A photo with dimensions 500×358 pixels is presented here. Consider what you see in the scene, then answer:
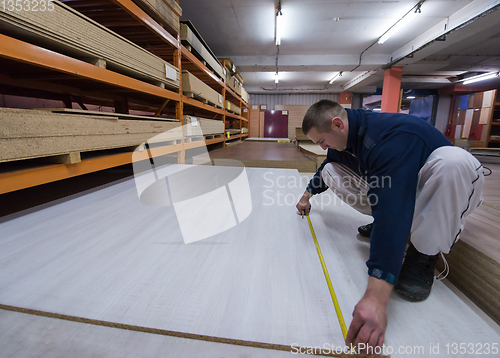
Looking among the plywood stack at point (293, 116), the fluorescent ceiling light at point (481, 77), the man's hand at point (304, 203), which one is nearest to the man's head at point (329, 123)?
the man's hand at point (304, 203)

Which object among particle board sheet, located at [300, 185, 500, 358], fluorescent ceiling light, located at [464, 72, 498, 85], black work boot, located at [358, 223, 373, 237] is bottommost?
particle board sheet, located at [300, 185, 500, 358]

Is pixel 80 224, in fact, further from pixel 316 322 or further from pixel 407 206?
pixel 407 206

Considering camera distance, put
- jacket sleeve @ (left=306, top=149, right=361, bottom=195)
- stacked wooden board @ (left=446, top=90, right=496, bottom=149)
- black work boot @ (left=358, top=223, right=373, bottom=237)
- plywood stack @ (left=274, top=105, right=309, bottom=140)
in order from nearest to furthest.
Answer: black work boot @ (left=358, top=223, right=373, bottom=237) < jacket sleeve @ (left=306, top=149, right=361, bottom=195) < stacked wooden board @ (left=446, top=90, right=496, bottom=149) < plywood stack @ (left=274, top=105, right=309, bottom=140)

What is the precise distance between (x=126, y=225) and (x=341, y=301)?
1.20m

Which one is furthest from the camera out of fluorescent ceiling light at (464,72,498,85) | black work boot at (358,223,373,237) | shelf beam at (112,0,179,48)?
fluorescent ceiling light at (464,72,498,85)

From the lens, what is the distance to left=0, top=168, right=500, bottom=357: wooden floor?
0.64 metres

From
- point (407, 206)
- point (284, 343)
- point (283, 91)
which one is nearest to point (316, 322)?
point (284, 343)

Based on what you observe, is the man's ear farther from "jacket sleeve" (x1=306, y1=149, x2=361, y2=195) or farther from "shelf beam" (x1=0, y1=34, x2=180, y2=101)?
"shelf beam" (x1=0, y1=34, x2=180, y2=101)

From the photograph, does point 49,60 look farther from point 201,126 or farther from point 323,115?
point 201,126

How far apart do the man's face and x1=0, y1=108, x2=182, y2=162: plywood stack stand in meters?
1.52

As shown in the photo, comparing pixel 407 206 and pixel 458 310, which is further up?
pixel 407 206

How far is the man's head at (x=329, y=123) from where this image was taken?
3.45ft

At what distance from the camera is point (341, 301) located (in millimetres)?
787

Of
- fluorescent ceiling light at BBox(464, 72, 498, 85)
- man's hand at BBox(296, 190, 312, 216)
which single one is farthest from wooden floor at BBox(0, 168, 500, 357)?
fluorescent ceiling light at BBox(464, 72, 498, 85)
